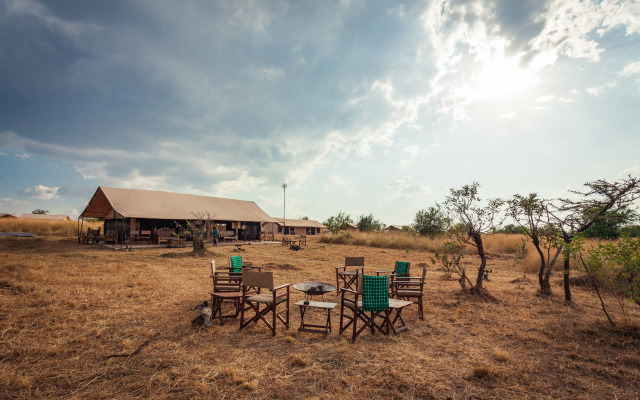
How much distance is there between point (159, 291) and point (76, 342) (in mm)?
3233

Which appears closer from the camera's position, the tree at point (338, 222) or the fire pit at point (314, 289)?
the fire pit at point (314, 289)

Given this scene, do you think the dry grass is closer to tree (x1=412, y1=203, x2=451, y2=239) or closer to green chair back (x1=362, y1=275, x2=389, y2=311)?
green chair back (x1=362, y1=275, x2=389, y2=311)

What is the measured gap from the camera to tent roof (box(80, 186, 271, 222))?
21.2 metres

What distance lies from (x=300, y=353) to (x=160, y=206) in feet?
74.4

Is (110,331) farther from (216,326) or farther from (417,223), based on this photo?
(417,223)

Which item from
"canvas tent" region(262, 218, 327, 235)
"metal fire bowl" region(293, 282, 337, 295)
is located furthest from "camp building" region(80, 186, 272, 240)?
"canvas tent" region(262, 218, 327, 235)

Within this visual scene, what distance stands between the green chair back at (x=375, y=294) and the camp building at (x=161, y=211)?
1549 centimetres

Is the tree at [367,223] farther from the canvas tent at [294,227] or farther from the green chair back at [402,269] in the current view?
the green chair back at [402,269]

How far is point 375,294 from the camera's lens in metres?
4.98

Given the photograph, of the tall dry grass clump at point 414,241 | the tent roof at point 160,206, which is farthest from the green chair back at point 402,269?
the tent roof at point 160,206

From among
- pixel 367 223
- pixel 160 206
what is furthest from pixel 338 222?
pixel 160 206

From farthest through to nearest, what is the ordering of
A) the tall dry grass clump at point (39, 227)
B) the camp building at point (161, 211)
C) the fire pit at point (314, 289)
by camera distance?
1. the tall dry grass clump at point (39, 227)
2. the camp building at point (161, 211)
3. the fire pit at point (314, 289)

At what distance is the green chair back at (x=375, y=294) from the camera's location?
4957 millimetres

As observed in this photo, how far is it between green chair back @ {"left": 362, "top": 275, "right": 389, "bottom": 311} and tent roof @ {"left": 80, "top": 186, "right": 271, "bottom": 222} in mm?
15259
